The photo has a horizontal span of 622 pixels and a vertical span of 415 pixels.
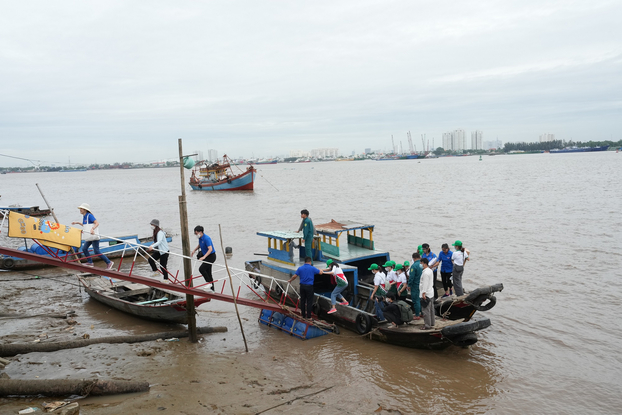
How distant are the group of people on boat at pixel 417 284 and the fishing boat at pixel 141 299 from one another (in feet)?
14.5

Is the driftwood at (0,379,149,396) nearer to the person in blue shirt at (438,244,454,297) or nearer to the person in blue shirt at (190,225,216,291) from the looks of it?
the person in blue shirt at (190,225,216,291)

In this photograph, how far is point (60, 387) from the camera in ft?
23.4

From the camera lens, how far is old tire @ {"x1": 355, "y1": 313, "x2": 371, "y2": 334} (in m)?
10.6

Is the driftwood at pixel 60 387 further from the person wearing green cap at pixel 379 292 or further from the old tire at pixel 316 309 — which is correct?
the person wearing green cap at pixel 379 292

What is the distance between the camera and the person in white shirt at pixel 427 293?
30.9 ft

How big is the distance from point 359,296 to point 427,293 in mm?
3150

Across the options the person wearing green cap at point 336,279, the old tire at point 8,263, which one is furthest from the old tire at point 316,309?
the old tire at point 8,263

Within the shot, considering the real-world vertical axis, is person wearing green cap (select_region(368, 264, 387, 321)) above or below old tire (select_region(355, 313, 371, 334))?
above

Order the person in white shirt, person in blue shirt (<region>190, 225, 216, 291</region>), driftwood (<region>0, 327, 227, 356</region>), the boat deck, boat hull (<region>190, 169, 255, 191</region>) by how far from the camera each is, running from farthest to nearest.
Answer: boat hull (<region>190, 169, 255, 191</region>) < person in blue shirt (<region>190, 225, 216, 291</region>) < the boat deck < the person in white shirt < driftwood (<region>0, 327, 227, 356</region>)

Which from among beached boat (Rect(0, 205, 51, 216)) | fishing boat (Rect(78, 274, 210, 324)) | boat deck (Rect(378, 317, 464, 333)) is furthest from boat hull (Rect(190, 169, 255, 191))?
boat deck (Rect(378, 317, 464, 333))

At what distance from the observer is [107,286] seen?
45.7ft

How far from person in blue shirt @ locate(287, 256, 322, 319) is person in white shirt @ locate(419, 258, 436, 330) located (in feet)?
8.32

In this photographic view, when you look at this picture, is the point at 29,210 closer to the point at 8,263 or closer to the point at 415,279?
the point at 8,263

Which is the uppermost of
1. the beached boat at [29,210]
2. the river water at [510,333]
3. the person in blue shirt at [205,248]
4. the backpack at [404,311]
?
the person in blue shirt at [205,248]
